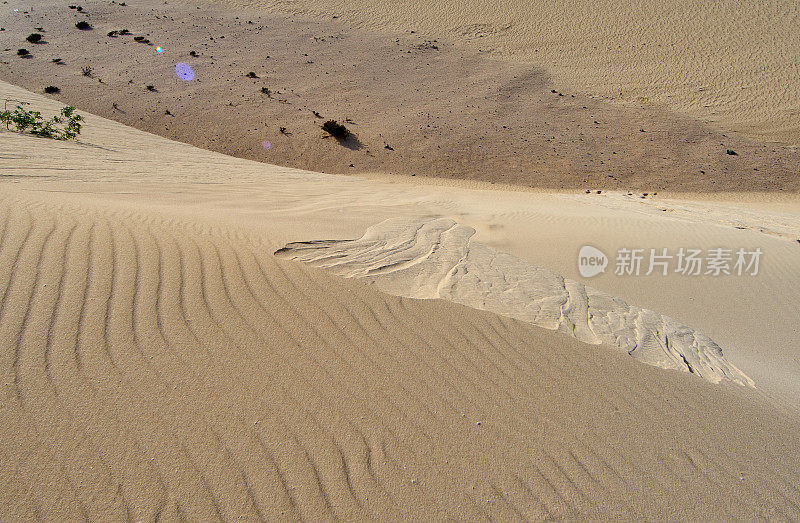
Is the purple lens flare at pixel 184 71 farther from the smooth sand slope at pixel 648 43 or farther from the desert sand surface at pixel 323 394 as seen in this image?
the desert sand surface at pixel 323 394

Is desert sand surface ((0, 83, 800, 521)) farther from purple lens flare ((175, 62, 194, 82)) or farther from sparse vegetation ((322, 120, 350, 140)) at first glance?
purple lens flare ((175, 62, 194, 82))

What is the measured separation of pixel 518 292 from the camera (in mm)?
4398

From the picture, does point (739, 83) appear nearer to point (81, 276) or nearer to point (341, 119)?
point (341, 119)

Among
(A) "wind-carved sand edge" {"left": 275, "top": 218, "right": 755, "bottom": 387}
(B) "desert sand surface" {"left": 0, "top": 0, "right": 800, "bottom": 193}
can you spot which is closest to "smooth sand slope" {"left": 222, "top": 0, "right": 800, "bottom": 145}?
(B) "desert sand surface" {"left": 0, "top": 0, "right": 800, "bottom": 193}

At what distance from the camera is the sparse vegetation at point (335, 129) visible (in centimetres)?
1536

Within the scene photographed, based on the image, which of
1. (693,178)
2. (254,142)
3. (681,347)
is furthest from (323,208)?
(693,178)

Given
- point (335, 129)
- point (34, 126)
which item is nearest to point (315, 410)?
point (34, 126)

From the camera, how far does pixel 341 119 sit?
1677cm

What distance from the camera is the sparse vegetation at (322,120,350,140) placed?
15359mm

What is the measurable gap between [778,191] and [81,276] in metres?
17.8

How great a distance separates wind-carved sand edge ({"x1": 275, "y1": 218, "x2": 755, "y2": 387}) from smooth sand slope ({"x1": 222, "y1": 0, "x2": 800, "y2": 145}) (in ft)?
56.4

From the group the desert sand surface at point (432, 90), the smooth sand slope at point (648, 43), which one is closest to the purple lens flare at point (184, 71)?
the desert sand surface at point (432, 90)

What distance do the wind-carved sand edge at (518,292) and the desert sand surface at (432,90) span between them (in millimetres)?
9739

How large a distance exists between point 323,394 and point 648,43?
29.5 metres
